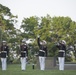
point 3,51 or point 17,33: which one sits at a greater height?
point 17,33

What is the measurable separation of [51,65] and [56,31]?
4821cm

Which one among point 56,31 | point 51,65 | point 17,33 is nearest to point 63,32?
point 56,31

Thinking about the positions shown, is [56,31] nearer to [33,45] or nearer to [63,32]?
[63,32]

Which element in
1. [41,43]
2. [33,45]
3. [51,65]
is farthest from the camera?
[33,45]

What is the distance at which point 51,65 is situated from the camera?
25656 millimetres

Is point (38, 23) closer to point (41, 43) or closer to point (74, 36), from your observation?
point (74, 36)

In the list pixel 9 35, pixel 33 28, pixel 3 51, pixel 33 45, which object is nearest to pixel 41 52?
pixel 3 51

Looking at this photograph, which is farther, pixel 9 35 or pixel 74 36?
pixel 74 36

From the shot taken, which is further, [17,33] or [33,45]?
[33,45]

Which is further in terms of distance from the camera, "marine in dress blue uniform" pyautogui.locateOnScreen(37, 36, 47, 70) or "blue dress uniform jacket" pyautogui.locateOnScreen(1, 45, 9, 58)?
"blue dress uniform jacket" pyautogui.locateOnScreen(1, 45, 9, 58)

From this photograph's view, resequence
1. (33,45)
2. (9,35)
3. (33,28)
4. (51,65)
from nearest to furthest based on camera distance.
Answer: (51,65)
(9,35)
(33,45)
(33,28)

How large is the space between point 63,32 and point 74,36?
7.45ft

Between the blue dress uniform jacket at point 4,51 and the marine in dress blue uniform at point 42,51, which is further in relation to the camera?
the blue dress uniform jacket at point 4,51

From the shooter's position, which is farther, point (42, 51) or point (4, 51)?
point (4, 51)
